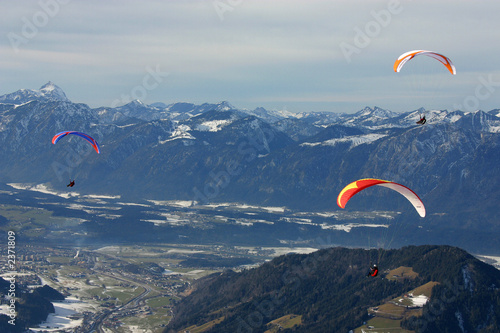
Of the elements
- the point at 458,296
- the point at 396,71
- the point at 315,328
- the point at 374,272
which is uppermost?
the point at 396,71

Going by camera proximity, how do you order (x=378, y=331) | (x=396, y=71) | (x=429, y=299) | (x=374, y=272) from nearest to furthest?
(x=374, y=272)
(x=396, y=71)
(x=378, y=331)
(x=429, y=299)

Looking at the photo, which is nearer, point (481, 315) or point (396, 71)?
point (396, 71)

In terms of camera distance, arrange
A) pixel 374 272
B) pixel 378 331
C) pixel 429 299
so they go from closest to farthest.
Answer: pixel 374 272, pixel 378 331, pixel 429 299

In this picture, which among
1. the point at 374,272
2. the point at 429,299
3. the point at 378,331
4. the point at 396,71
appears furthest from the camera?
the point at 429,299

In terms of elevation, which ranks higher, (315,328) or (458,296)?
(458,296)

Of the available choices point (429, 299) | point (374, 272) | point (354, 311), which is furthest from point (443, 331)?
point (374, 272)

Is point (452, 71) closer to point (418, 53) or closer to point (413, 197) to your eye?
point (418, 53)

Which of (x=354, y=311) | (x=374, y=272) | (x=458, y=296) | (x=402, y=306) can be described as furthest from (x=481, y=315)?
(x=374, y=272)

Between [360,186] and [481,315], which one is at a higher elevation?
[360,186]

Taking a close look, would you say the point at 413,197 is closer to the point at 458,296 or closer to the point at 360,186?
the point at 360,186
